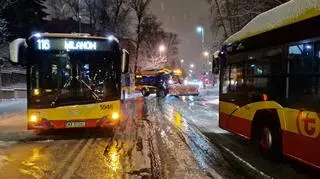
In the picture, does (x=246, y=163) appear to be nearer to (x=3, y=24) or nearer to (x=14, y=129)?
(x=14, y=129)

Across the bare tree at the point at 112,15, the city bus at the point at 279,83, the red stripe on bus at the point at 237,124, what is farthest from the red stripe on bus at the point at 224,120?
the bare tree at the point at 112,15

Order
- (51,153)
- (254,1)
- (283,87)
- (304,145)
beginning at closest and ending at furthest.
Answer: (304,145), (283,87), (51,153), (254,1)

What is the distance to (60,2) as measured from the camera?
205ft

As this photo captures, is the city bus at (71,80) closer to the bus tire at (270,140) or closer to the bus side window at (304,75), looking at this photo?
the bus tire at (270,140)

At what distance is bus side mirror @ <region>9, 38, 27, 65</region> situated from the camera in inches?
548

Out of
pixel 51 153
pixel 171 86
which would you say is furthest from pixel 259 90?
pixel 171 86

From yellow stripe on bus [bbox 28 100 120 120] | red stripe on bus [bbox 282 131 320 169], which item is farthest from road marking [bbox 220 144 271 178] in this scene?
yellow stripe on bus [bbox 28 100 120 120]

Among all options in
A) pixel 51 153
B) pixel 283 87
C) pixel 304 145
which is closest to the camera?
pixel 304 145

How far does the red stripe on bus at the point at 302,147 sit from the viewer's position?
856 cm

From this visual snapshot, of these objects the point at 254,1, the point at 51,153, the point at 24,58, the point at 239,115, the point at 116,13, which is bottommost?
the point at 51,153

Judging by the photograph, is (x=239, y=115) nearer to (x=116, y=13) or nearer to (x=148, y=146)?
(x=148, y=146)

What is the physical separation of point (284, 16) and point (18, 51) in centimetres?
747

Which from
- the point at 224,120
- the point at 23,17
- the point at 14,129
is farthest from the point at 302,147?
the point at 23,17

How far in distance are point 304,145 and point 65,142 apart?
7.15 m
